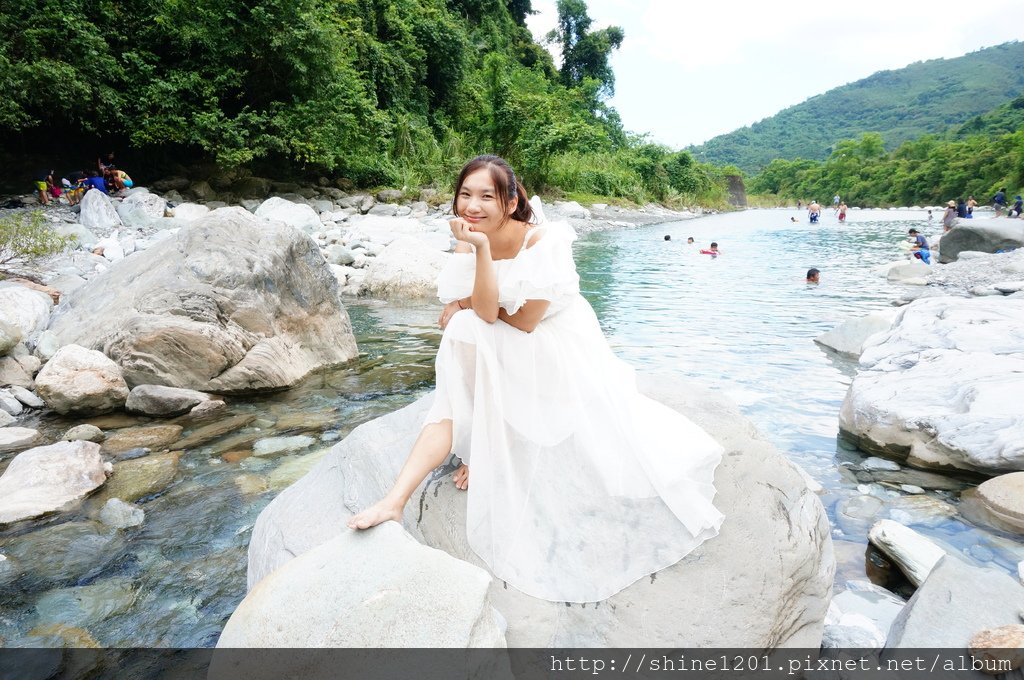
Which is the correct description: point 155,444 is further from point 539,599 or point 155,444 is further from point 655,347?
point 655,347

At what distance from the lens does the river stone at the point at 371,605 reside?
5.97 ft

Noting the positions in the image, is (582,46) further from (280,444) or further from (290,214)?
(280,444)

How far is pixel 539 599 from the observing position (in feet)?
7.34

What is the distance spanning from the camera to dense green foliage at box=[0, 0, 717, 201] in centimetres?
1475

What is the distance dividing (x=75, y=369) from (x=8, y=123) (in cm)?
1349

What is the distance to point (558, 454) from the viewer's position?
257cm

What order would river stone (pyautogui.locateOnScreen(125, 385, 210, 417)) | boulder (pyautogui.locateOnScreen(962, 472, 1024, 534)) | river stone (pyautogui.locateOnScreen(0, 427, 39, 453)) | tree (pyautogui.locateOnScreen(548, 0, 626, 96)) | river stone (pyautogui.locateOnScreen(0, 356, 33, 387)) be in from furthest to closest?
tree (pyautogui.locateOnScreen(548, 0, 626, 96)), river stone (pyautogui.locateOnScreen(0, 356, 33, 387)), river stone (pyautogui.locateOnScreen(125, 385, 210, 417)), river stone (pyautogui.locateOnScreen(0, 427, 39, 453)), boulder (pyautogui.locateOnScreen(962, 472, 1024, 534))

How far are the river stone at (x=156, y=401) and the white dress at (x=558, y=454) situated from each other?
11.4 feet

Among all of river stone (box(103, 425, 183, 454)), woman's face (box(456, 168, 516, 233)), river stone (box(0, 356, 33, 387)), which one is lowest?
river stone (box(103, 425, 183, 454))

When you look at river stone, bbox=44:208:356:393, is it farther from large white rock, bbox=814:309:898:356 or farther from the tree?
the tree


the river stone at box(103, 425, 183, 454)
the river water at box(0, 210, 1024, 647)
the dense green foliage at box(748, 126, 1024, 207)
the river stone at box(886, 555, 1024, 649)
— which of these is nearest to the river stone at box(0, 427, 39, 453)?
the river water at box(0, 210, 1024, 647)

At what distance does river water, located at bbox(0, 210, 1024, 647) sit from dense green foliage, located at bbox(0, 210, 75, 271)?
14.3ft

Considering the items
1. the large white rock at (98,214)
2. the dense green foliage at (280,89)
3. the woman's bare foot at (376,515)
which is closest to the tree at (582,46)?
the dense green foliage at (280,89)

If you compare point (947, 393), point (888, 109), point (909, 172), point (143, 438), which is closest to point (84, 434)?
point (143, 438)
